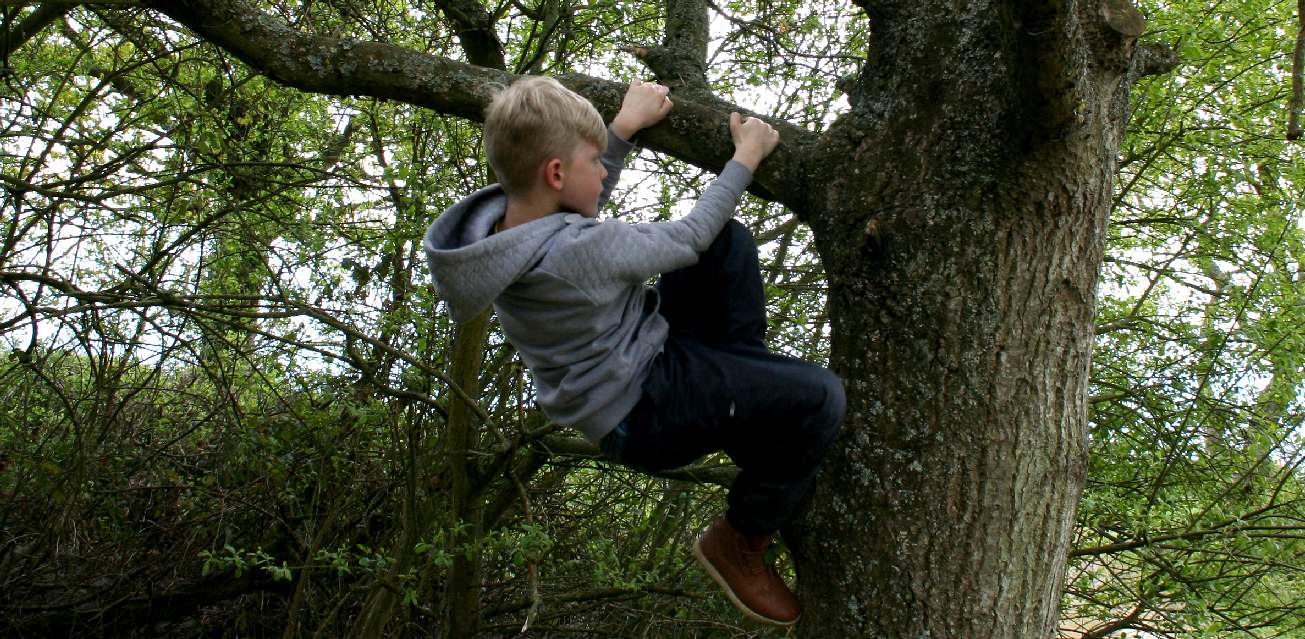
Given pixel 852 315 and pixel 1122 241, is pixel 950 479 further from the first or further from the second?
pixel 1122 241

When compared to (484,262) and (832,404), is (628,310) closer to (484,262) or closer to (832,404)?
(484,262)

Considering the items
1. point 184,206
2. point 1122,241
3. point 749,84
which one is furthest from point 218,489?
point 1122,241

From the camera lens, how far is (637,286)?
2082 mm

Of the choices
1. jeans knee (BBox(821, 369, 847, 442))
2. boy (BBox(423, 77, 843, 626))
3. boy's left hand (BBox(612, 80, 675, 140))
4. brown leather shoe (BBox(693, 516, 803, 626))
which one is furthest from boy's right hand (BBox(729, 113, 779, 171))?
brown leather shoe (BBox(693, 516, 803, 626))

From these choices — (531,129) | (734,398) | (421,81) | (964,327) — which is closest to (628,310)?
(734,398)

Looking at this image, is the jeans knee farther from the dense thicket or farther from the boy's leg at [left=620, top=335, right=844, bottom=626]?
the dense thicket

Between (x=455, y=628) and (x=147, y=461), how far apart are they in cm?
203

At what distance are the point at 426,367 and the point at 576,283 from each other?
1.37 m

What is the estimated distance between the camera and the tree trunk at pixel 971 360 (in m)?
1.93

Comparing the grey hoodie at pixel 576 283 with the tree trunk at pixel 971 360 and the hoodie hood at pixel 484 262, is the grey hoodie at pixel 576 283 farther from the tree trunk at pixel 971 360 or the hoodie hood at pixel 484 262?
the tree trunk at pixel 971 360

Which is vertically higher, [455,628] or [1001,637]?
[1001,637]

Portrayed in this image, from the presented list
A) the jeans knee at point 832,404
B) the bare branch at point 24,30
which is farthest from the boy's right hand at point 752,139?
the bare branch at point 24,30

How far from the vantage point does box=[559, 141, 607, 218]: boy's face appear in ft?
6.68

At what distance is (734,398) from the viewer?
6.69 feet
